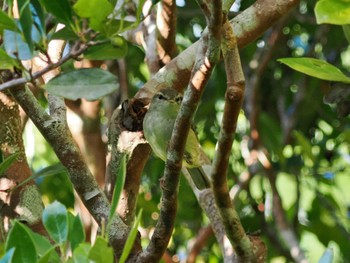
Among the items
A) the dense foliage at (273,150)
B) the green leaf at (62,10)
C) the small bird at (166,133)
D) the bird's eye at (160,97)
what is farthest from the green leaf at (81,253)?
the dense foliage at (273,150)

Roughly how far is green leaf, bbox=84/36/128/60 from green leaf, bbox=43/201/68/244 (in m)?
0.22

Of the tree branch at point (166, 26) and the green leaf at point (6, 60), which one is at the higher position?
the green leaf at point (6, 60)

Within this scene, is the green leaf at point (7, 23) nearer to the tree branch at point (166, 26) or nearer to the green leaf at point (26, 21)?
the green leaf at point (26, 21)

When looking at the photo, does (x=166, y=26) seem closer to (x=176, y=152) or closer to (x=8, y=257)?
(x=176, y=152)

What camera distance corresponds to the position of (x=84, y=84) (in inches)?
44.2

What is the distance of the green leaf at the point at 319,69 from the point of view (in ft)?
4.08

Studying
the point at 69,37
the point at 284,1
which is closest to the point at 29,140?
the point at 284,1

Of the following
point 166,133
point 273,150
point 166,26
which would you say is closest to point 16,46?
point 166,133

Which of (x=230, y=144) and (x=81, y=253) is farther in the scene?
(x=230, y=144)

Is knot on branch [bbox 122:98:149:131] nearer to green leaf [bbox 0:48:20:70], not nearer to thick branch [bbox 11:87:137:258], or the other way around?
thick branch [bbox 11:87:137:258]

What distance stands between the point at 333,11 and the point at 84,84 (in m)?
0.34

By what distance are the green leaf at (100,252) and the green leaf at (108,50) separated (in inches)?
10.7

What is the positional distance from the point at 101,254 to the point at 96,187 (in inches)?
20.8

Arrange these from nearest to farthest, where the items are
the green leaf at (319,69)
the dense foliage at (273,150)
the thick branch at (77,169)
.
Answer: the green leaf at (319,69) < the thick branch at (77,169) < the dense foliage at (273,150)
